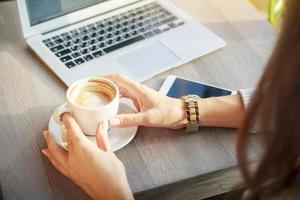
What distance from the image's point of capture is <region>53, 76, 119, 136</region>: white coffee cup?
860 mm

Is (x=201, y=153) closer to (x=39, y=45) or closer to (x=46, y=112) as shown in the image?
(x=46, y=112)

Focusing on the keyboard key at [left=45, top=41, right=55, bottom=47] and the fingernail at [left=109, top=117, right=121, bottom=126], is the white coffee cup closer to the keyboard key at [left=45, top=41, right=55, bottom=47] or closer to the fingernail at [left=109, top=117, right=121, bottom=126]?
the fingernail at [left=109, top=117, right=121, bottom=126]

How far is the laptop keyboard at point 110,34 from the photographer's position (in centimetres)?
107

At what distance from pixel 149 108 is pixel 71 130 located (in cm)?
15

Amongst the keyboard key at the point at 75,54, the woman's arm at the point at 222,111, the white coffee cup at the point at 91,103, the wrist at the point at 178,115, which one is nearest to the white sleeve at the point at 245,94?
the woman's arm at the point at 222,111

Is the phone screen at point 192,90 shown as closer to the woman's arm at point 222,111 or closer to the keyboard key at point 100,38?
the woman's arm at point 222,111

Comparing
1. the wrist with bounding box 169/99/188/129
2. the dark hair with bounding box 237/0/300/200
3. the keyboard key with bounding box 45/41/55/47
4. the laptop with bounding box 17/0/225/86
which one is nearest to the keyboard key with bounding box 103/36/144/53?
the laptop with bounding box 17/0/225/86

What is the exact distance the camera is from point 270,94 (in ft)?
2.06

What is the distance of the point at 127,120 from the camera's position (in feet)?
2.95

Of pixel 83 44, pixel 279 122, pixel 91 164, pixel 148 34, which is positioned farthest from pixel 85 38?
pixel 279 122

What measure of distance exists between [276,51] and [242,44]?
52 cm

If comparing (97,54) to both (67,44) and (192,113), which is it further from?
(192,113)

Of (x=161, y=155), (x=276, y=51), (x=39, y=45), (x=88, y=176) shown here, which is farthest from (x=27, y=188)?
(x=276, y=51)

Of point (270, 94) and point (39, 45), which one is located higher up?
point (270, 94)
